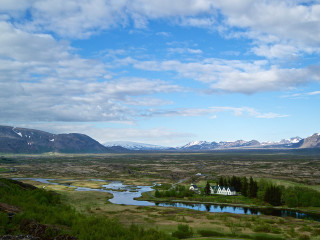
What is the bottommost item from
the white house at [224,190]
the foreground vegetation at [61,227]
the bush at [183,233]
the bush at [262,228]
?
the white house at [224,190]

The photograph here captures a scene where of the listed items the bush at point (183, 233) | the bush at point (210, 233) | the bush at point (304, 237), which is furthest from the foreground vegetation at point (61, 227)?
the bush at point (304, 237)

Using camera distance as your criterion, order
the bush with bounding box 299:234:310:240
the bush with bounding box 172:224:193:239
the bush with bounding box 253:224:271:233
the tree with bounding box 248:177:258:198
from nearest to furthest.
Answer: the bush with bounding box 172:224:193:239 → the bush with bounding box 299:234:310:240 → the bush with bounding box 253:224:271:233 → the tree with bounding box 248:177:258:198

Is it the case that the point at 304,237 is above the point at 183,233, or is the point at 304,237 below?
below

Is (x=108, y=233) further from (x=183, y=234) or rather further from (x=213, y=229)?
(x=213, y=229)

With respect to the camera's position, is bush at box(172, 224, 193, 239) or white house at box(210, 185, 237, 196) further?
white house at box(210, 185, 237, 196)

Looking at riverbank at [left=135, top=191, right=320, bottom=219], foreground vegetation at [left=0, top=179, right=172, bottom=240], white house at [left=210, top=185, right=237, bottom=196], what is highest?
foreground vegetation at [left=0, top=179, right=172, bottom=240]

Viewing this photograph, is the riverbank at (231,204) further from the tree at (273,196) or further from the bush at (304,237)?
the bush at (304,237)

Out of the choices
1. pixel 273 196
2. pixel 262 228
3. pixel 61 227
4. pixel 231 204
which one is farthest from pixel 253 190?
pixel 61 227

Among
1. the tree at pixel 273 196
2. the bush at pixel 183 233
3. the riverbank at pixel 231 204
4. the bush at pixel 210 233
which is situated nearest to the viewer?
the bush at pixel 183 233

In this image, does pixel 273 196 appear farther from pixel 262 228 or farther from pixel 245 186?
pixel 262 228

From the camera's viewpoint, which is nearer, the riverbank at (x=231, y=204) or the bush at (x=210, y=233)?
the bush at (x=210, y=233)

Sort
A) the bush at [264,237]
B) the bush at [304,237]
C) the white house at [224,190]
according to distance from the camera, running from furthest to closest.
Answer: the white house at [224,190], the bush at [264,237], the bush at [304,237]

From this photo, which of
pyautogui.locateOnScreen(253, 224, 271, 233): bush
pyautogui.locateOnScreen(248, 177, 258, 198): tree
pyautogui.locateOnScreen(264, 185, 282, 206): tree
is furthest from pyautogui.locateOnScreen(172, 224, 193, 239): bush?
pyautogui.locateOnScreen(248, 177, 258, 198): tree

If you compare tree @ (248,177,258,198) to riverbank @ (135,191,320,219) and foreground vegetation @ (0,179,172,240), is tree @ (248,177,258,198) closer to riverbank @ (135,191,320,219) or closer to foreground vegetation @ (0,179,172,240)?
riverbank @ (135,191,320,219)
